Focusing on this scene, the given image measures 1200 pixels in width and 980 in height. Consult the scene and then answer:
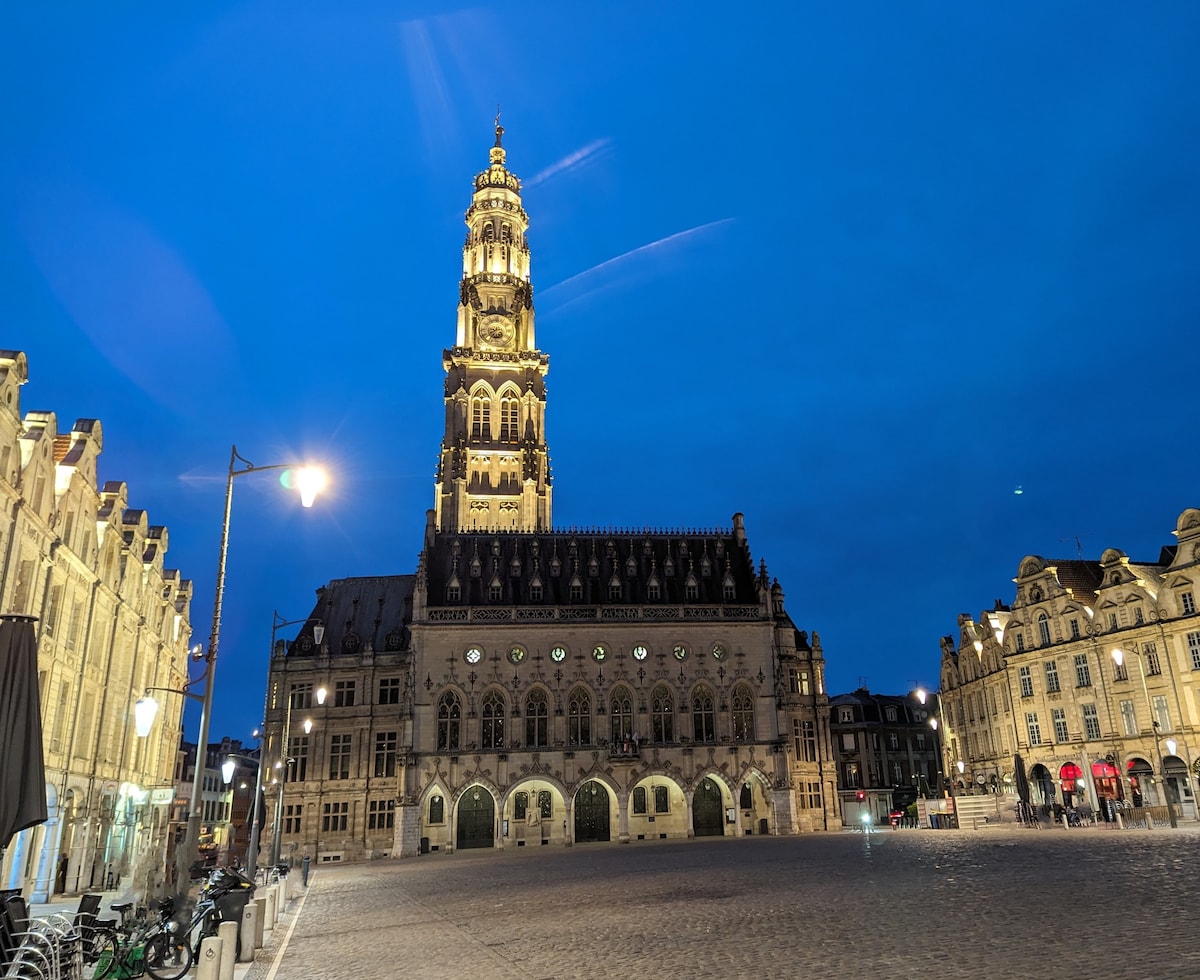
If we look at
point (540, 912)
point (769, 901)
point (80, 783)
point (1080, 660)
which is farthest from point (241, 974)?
point (1080, 660)

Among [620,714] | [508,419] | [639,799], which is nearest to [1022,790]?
[639,799]

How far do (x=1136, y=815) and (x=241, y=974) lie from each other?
46392 mm

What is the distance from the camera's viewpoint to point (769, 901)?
18.8m

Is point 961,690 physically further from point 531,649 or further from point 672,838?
point 531,649

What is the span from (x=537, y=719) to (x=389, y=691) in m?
11.0

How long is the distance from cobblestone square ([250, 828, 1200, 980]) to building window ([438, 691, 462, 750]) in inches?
1055

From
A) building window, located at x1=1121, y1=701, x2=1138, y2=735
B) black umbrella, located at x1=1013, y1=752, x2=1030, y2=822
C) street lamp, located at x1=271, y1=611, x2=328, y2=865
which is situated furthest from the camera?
building window, located at x1=1121, y1=701, x2=1138, y2=735

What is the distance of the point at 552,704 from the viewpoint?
58.2 meters

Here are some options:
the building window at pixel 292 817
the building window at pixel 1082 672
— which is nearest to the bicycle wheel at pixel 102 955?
the building window at pixel 292 817

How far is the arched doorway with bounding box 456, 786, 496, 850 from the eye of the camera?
55719 mm

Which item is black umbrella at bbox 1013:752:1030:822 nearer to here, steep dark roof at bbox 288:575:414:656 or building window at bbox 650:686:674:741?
building window at bbox 650:686:674:741

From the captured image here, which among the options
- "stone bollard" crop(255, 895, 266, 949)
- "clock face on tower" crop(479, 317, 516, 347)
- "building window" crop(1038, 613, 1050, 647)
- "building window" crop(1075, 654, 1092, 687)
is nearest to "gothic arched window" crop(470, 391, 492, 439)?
"clock face on tower" crop(479, 317, 516, 347)

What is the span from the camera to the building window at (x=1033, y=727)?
196 ft

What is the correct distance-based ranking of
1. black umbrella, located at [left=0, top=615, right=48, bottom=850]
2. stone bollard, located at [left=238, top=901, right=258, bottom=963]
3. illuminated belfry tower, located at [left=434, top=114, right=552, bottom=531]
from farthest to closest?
1. illuminated belfry tower, located at [left=434, top=114, right=552, bottom=531]
2. stone bollard, located at [left=238, top=901, right=258, bottom=963]
3. black umbrella, located at [left=0, top=615, right=48, bottom=850]
